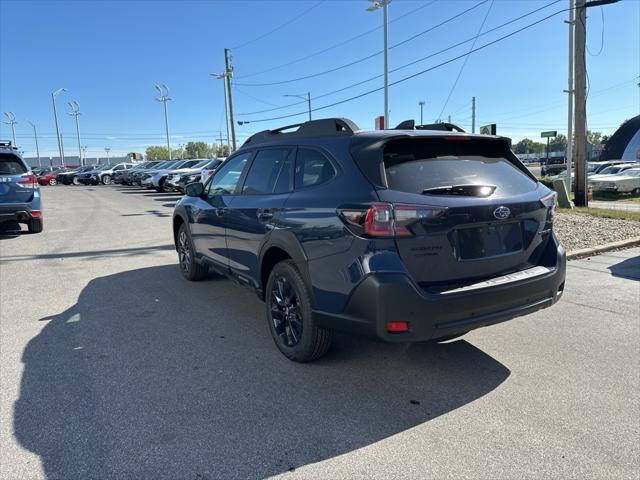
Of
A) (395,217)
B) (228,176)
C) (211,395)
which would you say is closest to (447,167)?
(395,217)

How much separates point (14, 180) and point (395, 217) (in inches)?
379

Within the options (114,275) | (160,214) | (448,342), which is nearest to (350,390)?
(448,342)

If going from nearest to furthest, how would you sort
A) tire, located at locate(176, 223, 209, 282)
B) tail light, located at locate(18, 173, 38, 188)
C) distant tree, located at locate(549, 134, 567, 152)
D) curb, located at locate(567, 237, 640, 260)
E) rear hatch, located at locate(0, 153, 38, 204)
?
tire, located at locate(176, 223, 209, 282) → curb, located at locate(567, 237, 640, 260) → rear hatch, located at locate(0, 153, 38, 204) → tail light, located at locate(18, 173, 38, 188) → distant tree, located at locate(549, 134, 567, 152)

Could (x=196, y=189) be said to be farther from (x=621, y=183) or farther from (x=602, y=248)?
(x=621, y=183)

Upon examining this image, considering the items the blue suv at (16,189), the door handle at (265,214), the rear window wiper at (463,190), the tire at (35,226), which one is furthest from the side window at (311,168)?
the tire at (35,226)

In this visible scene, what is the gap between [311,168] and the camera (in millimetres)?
3709

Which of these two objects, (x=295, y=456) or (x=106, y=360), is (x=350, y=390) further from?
(x=106, y=360)

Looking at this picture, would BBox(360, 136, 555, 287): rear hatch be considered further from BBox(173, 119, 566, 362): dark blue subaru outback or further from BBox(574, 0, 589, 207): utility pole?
BBox(574, 0, 589, 207): utility pole

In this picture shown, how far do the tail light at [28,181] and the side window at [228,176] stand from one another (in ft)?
21.2

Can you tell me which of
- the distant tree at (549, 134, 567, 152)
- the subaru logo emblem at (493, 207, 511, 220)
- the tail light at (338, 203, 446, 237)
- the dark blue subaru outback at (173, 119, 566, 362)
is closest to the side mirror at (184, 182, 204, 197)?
the dark blue subaru outback at (173, 119, 566, 362)

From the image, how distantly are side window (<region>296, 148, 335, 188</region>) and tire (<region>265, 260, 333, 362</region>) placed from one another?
0.65 meters

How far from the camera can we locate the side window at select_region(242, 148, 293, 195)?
403cm

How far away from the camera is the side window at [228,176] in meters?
4.92

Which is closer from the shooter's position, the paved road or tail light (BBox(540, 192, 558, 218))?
the paved road
